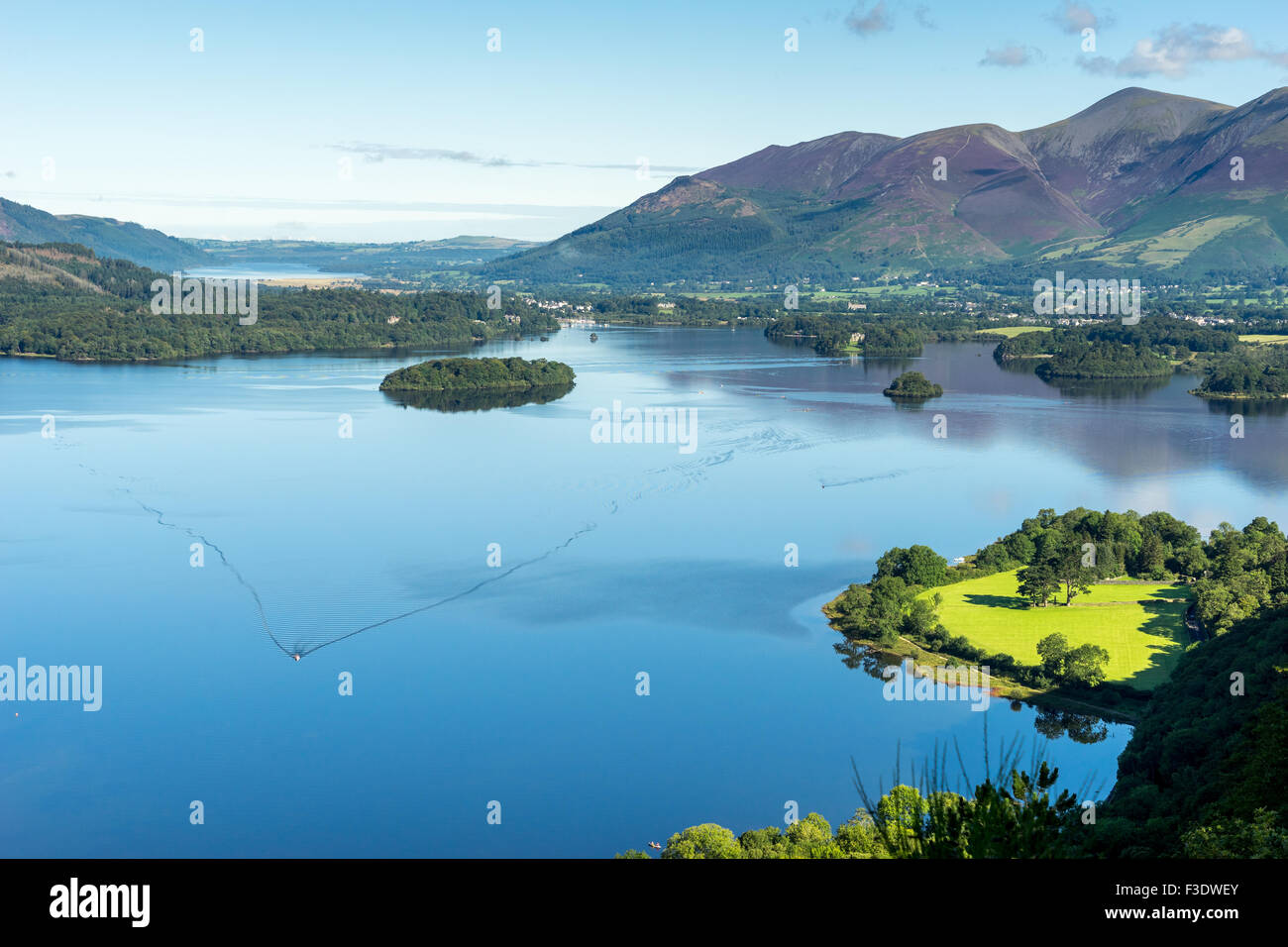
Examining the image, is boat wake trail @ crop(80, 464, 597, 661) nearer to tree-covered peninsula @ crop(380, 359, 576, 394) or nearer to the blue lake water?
the blue lake water

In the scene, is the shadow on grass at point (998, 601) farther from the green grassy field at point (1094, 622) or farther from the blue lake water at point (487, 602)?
the blue lake water at point (487, 602)

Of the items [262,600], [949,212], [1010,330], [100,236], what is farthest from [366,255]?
[262,600]

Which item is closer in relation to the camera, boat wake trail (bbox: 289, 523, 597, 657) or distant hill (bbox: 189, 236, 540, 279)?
boat wake trail (bbox: 289, 523, 597, 657)

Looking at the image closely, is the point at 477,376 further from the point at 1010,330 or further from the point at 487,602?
the point at 1010,330

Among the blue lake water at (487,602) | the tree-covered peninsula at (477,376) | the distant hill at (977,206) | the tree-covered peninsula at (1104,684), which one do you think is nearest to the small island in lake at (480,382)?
the tree-covered peninsula at (477,376)

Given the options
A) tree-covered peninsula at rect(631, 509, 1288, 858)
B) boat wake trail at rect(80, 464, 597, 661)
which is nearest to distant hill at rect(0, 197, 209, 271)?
boat wake trail at rect(80, 464, 597, 661)

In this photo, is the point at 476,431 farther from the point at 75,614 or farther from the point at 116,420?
the point at 75,614

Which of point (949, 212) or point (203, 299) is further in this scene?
point (949, 212)
